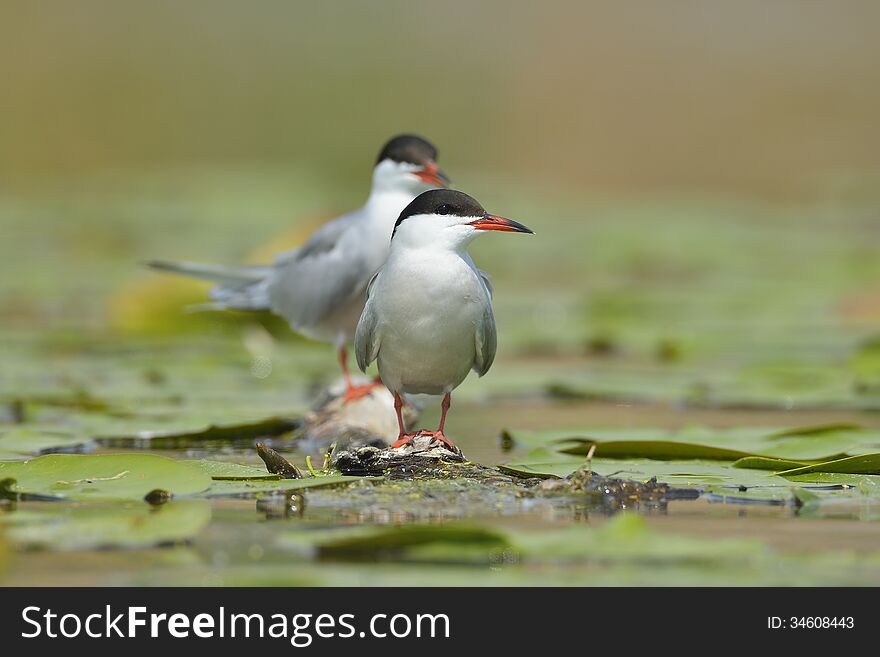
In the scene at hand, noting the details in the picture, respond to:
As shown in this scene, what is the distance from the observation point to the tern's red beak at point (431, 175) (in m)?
6.12

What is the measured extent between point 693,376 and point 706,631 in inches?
159

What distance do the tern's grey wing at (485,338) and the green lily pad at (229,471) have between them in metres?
0.79

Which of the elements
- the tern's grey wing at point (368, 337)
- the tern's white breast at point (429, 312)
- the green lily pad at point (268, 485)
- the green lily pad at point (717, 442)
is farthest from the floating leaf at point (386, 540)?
the green lily pad at point (717, 442)

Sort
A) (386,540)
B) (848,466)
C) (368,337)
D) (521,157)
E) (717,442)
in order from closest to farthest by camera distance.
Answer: (386,540), (848,466), (368,337), (717,442), (521,157)

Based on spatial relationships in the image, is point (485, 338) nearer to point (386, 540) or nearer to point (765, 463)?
point (765, 463)

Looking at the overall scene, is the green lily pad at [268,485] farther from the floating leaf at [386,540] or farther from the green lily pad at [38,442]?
the green lily pad at [38,442]

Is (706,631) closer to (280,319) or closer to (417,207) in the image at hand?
(417,207)

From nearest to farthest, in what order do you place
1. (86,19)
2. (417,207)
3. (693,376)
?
(417,207) → (693,376) → (86,19)

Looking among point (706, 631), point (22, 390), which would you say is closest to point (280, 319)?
point (22, 390)

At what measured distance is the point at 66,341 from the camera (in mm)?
7707

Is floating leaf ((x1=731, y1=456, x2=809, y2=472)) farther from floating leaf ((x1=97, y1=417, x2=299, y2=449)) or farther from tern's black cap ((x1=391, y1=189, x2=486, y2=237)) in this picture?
floating leaf ((x1=97, y1=417, x2=299, y2=449))

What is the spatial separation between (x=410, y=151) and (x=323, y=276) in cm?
68

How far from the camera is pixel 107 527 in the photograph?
3.25m

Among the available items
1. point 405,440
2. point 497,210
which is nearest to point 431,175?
point 405,440
